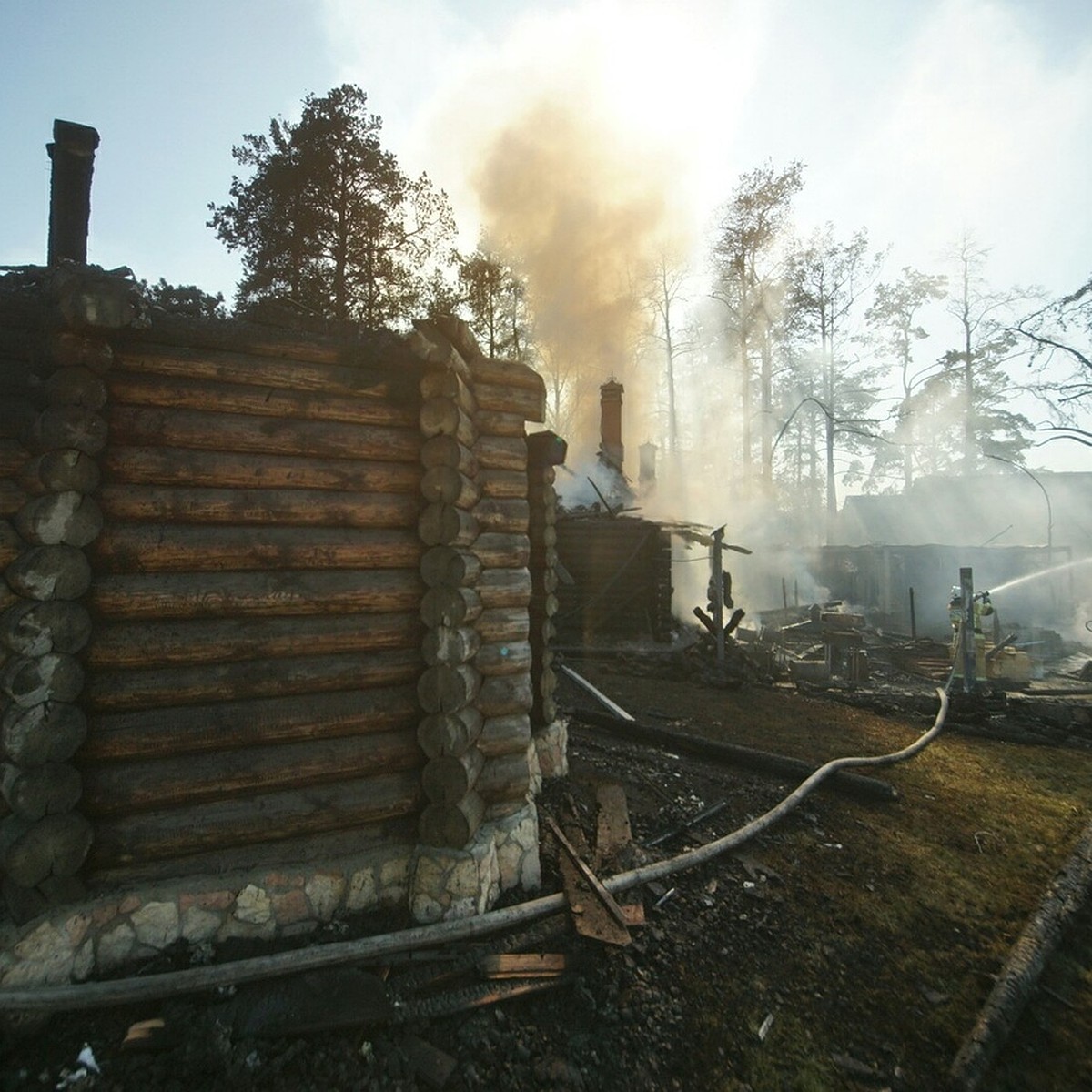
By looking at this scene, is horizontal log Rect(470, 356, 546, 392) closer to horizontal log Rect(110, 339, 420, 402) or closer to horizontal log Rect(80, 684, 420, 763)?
horizontal log Rect(110, 339, 420, 402)

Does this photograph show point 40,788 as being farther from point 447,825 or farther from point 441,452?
point 441,452

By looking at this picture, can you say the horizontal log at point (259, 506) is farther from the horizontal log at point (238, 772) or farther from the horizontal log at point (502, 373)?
the horizontal log at point (238, 772)

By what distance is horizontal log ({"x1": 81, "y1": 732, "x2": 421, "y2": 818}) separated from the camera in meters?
3.18

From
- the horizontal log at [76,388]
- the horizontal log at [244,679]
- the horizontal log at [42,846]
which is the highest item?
the horizontal log at [76,388]

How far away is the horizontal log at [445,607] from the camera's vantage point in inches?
146

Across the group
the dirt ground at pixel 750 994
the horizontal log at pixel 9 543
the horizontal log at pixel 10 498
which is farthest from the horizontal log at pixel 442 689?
the horizontal log at pixel 10 498

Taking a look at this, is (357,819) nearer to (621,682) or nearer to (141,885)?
(141,885)

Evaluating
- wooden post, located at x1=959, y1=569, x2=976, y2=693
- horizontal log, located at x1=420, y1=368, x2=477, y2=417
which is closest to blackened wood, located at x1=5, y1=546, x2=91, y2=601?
horizontal log, located at x1=420, y1=368, x2=477, y2=417

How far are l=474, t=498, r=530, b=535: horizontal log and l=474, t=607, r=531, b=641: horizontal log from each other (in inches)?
23.9

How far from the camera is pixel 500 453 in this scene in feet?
14.3

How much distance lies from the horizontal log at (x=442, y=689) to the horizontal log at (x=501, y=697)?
1.08ft

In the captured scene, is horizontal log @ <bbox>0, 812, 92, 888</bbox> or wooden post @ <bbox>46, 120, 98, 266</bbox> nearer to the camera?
horizontal log @ <bbox>0, 812, 92, 888</bbox>

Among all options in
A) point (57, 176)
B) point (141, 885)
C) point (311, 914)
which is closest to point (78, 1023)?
point (141, 885)

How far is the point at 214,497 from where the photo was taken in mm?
3514
